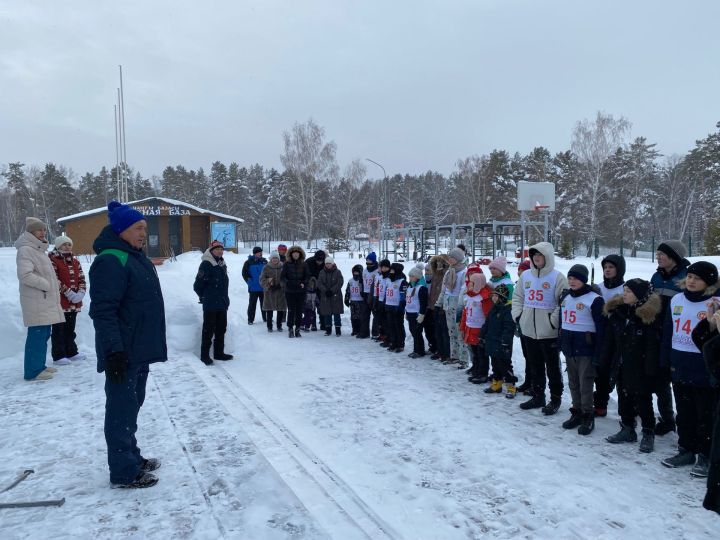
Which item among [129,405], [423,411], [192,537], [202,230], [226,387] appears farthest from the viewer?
[202,230]

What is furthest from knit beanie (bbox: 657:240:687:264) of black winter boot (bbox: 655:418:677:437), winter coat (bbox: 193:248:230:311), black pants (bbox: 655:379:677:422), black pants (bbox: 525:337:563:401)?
winter coat (bbox: 193:248:230:311)

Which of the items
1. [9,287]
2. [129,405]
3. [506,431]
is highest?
[9,287]

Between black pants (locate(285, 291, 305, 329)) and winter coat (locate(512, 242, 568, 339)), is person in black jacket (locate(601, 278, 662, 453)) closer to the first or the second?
winter coat (locate(512, 242, 568, 339))

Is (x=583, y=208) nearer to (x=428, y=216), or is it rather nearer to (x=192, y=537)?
(x=428, y=216)

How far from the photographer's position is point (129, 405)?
3.39 meters

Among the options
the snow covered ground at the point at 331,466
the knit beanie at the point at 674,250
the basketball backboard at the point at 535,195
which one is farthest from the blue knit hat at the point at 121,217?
the basketball backboard at the point at 535,195

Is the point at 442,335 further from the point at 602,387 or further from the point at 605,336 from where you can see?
the point at 605,336

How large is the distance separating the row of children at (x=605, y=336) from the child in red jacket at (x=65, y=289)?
5.29 metres

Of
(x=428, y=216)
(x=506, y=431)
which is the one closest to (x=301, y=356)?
(x=506, y=431)

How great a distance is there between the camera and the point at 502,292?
19.8 ft

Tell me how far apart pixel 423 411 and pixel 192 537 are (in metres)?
2.94

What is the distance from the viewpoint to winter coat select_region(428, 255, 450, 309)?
7.75 m

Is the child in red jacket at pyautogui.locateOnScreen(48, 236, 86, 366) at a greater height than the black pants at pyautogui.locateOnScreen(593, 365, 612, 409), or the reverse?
the child in red jacket at pyautogui.locateOnScreen(48, 236, 86, 366)

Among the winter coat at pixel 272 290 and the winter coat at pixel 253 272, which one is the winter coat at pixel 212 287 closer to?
the winter coat at pixel 272 290
